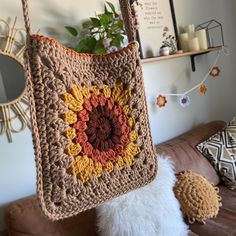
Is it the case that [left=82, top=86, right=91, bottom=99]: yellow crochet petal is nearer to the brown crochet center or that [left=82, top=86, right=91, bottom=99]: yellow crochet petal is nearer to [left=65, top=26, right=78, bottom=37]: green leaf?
the brown crochet center

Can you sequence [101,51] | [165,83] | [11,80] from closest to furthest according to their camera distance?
[11,80], [101,51], [165,83]

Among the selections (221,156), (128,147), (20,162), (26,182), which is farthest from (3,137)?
(221,156)

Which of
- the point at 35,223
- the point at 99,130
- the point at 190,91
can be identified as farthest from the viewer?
the point at 190,91

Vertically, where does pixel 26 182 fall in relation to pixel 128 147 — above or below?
below

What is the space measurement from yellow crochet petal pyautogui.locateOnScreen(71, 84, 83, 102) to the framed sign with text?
48.9 inches

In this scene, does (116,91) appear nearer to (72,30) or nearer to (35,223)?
(35,223)

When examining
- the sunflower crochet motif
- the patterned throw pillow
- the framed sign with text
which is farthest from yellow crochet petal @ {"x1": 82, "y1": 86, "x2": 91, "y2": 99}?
the patterned throw pillow

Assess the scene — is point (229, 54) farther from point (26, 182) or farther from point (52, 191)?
point (52, 191)

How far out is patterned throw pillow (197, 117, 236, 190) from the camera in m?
1.76

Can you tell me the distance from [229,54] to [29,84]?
227 centimetres

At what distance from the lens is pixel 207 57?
2.28m

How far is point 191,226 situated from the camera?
1.46 metres

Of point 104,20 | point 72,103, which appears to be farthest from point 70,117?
point 104,20

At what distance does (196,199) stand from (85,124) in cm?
101
